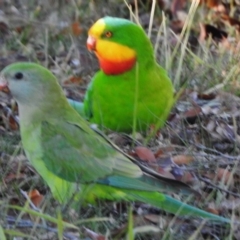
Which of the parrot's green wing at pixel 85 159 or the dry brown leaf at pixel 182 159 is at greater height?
the parrot's green wing at pixel 85 159

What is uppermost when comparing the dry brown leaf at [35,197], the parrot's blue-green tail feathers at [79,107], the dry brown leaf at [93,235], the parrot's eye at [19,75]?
the parrot's eye at [19,75]

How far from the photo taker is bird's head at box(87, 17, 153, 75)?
12.8ft

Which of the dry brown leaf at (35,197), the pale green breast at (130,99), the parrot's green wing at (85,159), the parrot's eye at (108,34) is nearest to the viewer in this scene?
the parrot's green wing at (85,159)

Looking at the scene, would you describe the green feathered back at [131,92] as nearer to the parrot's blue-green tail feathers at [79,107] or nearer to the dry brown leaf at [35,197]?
the parrot's blue-green tail feathers at [79,107]

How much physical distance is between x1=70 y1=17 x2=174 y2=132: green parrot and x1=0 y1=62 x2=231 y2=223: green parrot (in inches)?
21.4

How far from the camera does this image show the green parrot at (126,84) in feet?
12.6

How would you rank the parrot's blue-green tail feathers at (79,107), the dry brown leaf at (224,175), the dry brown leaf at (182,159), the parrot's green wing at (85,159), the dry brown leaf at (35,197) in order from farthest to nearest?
the parrot's blue-green tail feathers at (79,107) < the dry brown leaf at (182,159) < the dry brown leaf at (224,175) < the dry brown leaf at (35,197) < the parrot's green wing at (85,159)

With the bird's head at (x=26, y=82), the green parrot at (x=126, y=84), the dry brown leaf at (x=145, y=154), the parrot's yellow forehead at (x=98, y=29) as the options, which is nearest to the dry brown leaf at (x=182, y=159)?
the dry brown leaf at (x=145, y=154)

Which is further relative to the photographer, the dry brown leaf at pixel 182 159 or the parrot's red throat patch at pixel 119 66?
the parrot's red throat patch at pixel 119 66

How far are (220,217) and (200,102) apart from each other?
4.66ft

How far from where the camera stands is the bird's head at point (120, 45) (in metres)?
3.90

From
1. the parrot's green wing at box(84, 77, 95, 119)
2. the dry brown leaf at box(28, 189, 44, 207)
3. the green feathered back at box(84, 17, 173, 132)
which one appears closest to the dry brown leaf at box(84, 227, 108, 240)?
the dry brown leaf at box(28, 189, 44, 207)

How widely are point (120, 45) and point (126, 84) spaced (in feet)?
0.63

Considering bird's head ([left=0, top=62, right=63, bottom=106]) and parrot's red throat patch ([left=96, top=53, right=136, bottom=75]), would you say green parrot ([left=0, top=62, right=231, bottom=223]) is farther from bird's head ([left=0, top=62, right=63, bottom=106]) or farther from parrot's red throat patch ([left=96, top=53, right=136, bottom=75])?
parrot's red throat patch ([left=96, top=53, right=136, bottom=75])
